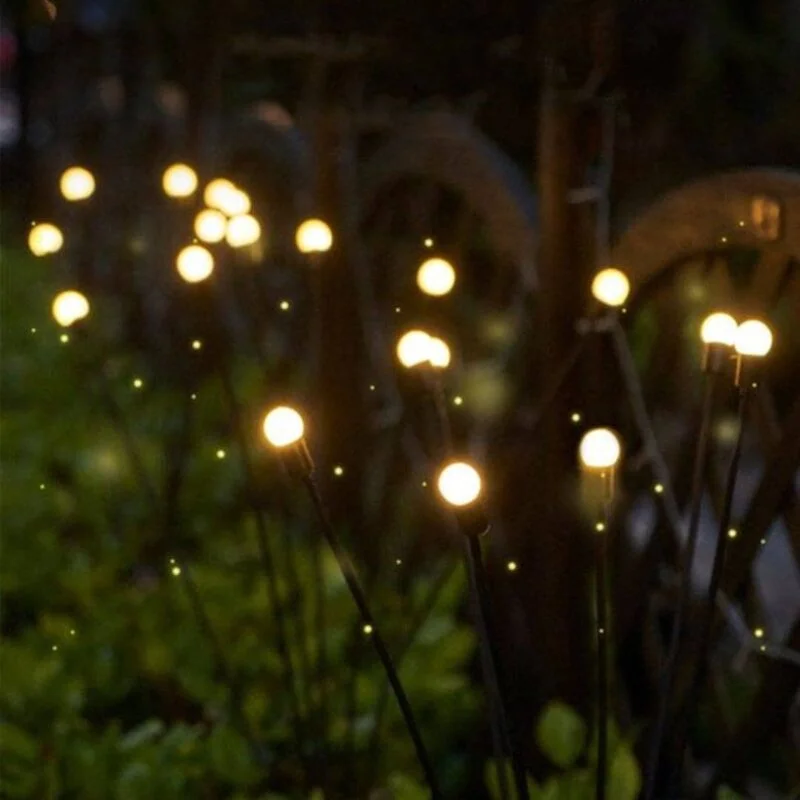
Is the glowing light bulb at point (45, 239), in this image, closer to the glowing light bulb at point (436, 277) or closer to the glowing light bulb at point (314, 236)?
the glowing light bulb at point (314, 236)

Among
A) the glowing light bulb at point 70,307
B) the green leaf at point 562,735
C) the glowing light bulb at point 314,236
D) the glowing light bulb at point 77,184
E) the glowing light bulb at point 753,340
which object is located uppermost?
the glowing light bulb at point 77,184

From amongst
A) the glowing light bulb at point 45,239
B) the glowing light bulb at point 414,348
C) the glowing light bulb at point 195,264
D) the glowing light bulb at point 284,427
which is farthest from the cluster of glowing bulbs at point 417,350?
the glowing light bulb at point 45,239

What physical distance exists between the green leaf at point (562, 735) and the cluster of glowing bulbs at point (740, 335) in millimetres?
646

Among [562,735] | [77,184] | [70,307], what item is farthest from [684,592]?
[77,184]

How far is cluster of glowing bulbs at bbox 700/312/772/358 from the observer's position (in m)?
1.39

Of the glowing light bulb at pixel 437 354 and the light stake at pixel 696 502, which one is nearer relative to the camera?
the light stake at pixel 696 502

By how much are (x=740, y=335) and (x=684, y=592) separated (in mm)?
258

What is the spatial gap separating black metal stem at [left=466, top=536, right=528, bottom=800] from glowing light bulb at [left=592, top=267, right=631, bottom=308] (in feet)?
1.81

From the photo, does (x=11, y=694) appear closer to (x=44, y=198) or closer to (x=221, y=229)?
(x=221, y=229)

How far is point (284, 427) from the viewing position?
1477 millimetres

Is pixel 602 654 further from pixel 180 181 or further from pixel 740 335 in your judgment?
pixel 180 181

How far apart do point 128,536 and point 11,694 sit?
79cm

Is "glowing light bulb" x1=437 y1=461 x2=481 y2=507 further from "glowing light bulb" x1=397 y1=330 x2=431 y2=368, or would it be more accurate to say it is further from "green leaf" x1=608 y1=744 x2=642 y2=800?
"green leaf" x1=608 y1=744 x2=642 y2=800

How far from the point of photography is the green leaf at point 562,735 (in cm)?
188
